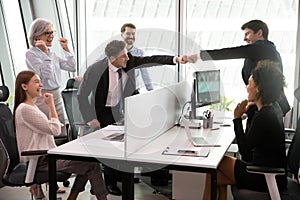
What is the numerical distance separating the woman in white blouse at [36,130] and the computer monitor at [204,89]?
3.57ft

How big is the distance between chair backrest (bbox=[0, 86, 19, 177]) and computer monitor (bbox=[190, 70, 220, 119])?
1.59m

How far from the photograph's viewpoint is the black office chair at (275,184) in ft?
8.56

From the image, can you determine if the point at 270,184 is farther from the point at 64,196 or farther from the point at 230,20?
the point at 230,20

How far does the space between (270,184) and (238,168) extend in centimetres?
34

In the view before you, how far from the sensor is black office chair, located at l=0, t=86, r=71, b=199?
3.05 m

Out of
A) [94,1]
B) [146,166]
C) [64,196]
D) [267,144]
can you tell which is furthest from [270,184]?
[94,1]

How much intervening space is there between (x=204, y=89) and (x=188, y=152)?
1.20 metres

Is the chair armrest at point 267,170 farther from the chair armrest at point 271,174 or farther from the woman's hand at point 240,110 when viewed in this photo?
the woman's hand at point 240,110

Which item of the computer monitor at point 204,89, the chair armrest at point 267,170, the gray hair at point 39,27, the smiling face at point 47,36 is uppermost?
the gray hair at point 39,27

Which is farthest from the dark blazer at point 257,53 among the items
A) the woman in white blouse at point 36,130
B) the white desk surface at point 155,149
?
the woman in white blouse at point 36,130

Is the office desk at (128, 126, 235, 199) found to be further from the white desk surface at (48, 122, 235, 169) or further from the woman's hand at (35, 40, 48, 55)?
the woman's hand at (35, 40, 48, 55)

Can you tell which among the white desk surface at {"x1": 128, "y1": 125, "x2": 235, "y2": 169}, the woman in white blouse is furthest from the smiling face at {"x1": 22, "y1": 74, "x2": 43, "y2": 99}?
the white desk surface at {"x1": 128, "y1": 125, "x2": 235, "y2": 169}

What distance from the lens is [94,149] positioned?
2859 millimetres

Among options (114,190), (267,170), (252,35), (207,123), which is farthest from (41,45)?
(267,170)
